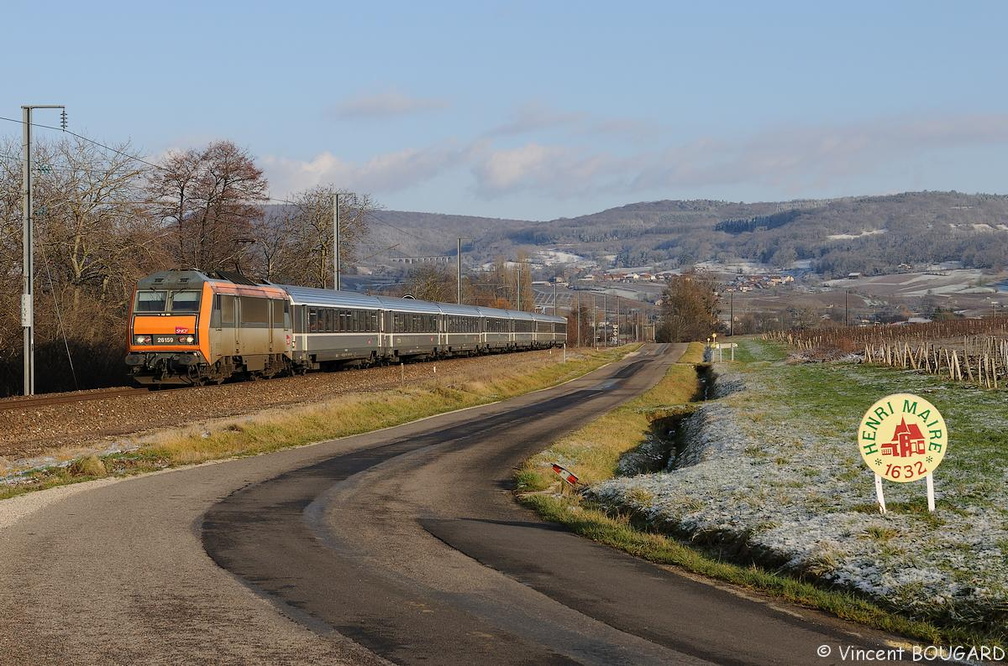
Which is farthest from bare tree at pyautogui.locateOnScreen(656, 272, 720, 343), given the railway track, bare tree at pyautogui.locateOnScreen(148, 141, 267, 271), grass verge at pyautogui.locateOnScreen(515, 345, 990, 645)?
grass verge at pyautogui.locateOnScreen(515, 345, 990, 645)

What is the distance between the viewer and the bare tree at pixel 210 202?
65125 millimetres

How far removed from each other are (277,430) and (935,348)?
39.0 m

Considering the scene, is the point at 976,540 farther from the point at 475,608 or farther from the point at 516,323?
the point at 516,323

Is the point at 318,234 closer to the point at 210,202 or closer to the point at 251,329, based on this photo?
the point at 210,202

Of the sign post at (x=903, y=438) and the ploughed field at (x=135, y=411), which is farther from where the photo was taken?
the ploughed field at (x=135, y=411)

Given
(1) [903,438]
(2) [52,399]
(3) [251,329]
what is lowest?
(2) [52,399]

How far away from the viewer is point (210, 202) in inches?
2662

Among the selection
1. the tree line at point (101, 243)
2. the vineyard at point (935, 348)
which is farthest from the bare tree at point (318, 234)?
the vineyard at point (935, 348)

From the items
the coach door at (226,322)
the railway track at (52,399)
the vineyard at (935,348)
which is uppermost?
the coach door at (226,322)

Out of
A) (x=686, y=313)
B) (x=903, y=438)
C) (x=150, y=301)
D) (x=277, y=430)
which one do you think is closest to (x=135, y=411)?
(x=277, y=430)

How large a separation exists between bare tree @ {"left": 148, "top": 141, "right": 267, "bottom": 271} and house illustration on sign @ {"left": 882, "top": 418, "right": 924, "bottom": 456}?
→ 5511 centimetres

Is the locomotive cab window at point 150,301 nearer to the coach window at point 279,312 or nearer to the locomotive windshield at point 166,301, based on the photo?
the locomotive windshield at point 166,301

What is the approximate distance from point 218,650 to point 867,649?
466cm

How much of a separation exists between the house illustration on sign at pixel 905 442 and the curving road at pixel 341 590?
3461 mm
